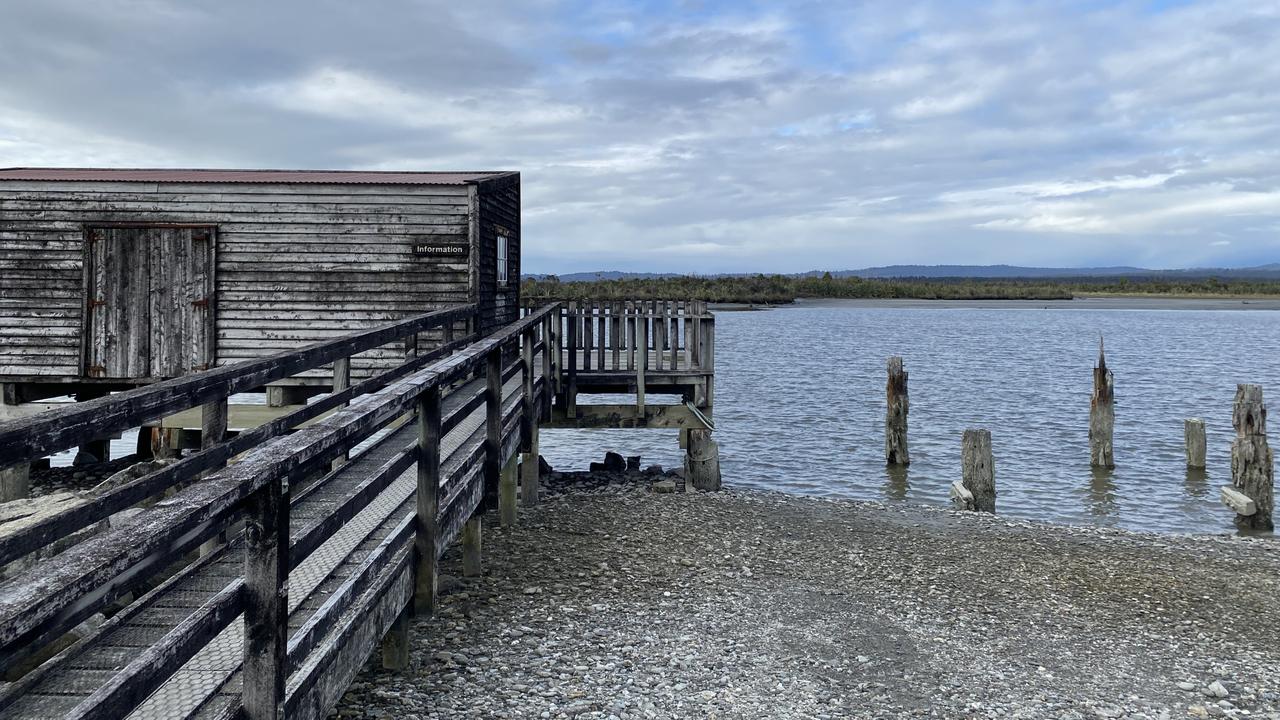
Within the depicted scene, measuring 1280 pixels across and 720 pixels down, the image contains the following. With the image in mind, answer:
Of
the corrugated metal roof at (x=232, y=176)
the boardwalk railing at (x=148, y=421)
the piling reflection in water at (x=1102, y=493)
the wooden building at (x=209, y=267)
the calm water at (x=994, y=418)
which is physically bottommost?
the piling reflection in water at (x=1102, y=493)

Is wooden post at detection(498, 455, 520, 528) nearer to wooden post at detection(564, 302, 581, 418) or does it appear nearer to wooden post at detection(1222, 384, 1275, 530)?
wooden post at detection(564, 302, 581, 418)

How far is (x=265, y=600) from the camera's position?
3189 mm

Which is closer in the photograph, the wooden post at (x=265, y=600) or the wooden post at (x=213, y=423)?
the wooden post at (x=265, y=600)

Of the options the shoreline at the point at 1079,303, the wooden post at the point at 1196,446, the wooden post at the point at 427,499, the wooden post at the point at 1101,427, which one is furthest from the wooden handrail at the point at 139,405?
the shoreline at the point at 1079,303

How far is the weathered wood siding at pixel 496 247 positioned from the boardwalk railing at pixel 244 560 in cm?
795

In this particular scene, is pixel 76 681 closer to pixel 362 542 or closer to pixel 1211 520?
pixel 362 542

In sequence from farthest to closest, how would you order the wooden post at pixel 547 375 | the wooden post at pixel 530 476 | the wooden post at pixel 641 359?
the wooden post at pixel 641 359 → the wooden post at pixel 547 375 → the wooden post at pixel 530 476

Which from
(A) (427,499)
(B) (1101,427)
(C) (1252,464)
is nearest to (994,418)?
(B) (1101,427)

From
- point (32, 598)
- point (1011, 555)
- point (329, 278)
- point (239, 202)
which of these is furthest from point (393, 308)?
point (32, 598)

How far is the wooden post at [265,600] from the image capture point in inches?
122

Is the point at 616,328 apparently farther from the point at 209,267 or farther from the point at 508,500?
the point at 209,267

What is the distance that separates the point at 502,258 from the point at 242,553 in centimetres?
1226

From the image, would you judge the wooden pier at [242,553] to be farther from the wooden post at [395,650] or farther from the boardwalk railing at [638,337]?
the boardwalk railing at [638,337]

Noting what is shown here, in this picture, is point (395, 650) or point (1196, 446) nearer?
point (395, 650)
